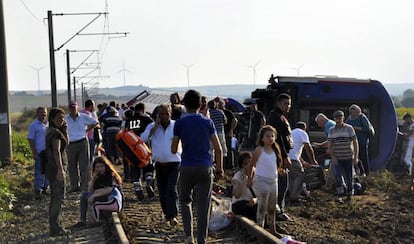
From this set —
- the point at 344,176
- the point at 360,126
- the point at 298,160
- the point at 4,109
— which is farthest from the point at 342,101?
the point at 4,109

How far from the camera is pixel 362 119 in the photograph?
15367mm

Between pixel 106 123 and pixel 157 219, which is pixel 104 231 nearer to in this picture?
pixel 157 219

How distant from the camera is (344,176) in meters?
13.5

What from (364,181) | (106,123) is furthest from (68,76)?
(364,181)

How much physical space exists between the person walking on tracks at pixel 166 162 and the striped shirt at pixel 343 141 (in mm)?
4058

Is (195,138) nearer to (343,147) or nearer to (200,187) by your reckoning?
(200,187)

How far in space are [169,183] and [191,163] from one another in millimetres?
1733

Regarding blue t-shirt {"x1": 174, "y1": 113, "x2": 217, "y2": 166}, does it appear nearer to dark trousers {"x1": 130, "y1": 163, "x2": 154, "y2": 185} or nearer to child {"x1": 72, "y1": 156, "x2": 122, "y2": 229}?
child {"x1": 72, "y1": 156, "x2": 122, "y2": 229}

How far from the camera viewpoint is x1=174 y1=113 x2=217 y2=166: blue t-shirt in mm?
8305

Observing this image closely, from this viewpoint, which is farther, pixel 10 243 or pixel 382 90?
pixel 382 90

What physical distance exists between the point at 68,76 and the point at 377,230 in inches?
1579

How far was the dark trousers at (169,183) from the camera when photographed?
9977 millimetres

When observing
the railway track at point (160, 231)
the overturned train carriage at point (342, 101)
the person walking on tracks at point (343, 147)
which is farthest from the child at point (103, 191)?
the overturned train carriage at point (342, 101)

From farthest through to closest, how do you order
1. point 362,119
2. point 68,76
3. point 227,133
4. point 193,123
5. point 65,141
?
point 68,76
point 227,133
point 362,119
point 65,141
point 193,123
